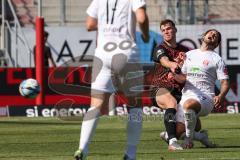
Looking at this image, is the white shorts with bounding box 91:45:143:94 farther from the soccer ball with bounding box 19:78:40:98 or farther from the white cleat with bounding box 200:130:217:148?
the soccer ball with bounding box 19:78:40:98

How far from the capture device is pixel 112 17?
30.0 feet

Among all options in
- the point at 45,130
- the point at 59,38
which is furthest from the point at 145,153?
the point at 59,38

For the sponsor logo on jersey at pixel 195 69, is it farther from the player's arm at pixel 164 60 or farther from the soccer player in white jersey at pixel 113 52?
the soccer player in white jersey at pixel 113 52

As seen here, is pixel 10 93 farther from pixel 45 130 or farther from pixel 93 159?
pixel 93 159

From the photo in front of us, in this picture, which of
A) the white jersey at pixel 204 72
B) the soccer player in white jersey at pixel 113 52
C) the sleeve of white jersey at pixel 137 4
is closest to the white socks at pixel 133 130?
the soccer player in white jersey at pixel 113 52

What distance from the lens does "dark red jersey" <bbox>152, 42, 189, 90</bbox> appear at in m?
12.5

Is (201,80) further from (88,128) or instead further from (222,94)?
(88,128)

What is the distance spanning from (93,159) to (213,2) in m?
16.9

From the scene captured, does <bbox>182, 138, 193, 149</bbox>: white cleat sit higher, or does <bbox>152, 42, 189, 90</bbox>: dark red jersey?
<bbox>152, 42, 189, 90</bbox>: dark red jersey

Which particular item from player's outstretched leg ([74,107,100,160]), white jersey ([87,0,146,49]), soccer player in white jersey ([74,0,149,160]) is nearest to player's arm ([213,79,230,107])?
soccer player in white jersey ([74,0,149,160])

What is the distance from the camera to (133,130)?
30.0 feet

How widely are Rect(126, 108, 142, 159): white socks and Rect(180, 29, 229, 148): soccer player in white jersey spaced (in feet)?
7.76

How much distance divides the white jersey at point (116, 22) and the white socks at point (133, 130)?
2.49ft

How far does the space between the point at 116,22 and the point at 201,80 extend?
2809mm
